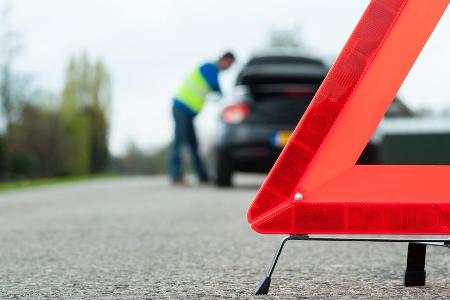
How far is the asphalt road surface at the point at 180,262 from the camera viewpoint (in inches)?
113

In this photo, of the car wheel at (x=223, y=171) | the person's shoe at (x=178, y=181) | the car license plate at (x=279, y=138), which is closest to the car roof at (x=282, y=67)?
the car license plate at (x=279, y=138)

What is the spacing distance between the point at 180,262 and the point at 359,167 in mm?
1320

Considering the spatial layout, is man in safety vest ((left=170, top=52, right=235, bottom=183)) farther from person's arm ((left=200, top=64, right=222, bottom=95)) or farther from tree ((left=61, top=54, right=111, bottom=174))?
tree ((left=61, top=54, right=111, bottom=174))

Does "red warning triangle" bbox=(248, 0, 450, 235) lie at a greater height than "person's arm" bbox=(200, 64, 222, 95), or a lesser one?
lesser

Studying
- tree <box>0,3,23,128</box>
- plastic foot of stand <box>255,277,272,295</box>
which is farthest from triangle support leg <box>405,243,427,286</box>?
tree <box>0,3,23,128</box>

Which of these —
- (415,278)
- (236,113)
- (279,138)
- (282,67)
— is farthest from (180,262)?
(282,67)

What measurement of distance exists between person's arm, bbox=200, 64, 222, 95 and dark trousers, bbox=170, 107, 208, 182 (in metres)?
0.86

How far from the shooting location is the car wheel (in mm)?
10562

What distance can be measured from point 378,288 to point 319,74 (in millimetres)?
7455

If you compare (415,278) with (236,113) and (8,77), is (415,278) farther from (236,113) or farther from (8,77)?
(8,77)

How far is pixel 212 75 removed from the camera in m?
11.5

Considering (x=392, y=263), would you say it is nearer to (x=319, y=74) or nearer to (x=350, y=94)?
(x=350, y=94)

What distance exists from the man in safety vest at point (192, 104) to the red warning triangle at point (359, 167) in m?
8.49

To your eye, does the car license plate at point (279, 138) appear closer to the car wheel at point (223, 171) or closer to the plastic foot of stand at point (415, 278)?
the car wheel at point (223, 171)
